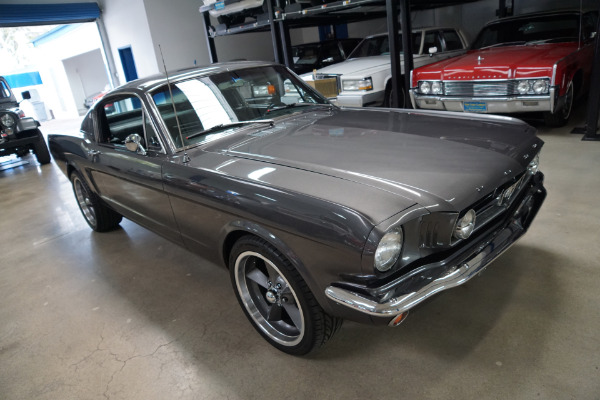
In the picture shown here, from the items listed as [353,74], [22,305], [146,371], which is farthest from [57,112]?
[146,371]

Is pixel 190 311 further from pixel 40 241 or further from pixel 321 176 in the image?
pixel 40 241

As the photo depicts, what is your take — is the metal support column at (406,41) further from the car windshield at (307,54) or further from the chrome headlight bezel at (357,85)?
the car windshield at (307,54)

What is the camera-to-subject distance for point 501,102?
16.3 feet

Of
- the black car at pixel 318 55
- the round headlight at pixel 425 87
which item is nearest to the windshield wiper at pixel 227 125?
the round headlight at pixel 425 87

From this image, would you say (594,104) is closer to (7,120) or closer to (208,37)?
(208,37)

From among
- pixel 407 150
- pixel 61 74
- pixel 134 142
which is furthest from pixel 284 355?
pixel 61 74

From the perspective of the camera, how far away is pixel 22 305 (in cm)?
296

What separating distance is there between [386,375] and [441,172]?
37.7 inches

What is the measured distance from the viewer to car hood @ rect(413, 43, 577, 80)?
186 inches

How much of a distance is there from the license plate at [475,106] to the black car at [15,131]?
7.31 meters

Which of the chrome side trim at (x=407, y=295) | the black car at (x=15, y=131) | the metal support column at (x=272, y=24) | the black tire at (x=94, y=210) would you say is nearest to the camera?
the chrome side trim at (x=407, y=295)

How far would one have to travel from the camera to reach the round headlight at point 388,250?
1585 mm

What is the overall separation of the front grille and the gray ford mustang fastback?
2.68 meters

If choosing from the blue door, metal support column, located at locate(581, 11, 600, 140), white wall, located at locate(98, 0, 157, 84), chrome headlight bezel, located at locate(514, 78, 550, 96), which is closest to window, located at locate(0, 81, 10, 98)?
white wall, located at locate(98, 0, 157, 84)
